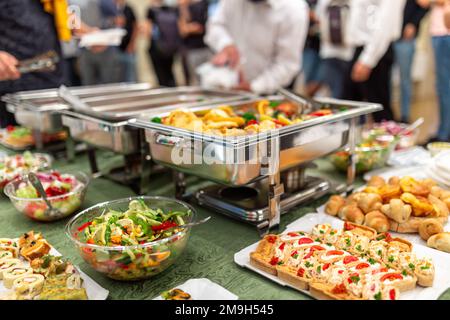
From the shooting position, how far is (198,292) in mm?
914

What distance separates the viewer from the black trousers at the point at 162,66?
488 cm

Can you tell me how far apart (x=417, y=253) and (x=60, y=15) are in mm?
2136

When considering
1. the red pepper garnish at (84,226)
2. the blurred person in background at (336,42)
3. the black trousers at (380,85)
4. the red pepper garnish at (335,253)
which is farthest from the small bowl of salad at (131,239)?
the blurred person in background at (336,42)

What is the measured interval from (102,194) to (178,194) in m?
0.29

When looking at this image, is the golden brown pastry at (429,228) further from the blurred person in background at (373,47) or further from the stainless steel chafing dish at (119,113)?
the blurred person in background at (373,47)

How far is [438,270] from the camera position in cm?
97

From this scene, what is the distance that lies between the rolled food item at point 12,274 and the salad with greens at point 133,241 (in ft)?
0.44

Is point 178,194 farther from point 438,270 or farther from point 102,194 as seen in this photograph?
point 438,270

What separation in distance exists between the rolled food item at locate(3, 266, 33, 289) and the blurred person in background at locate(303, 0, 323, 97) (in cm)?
390

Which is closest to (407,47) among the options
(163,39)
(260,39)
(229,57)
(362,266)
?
(260,39)

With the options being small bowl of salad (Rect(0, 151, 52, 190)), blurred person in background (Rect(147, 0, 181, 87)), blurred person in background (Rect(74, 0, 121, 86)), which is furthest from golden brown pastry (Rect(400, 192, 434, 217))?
blurred person in background (Rect(147, 0, 181, 87))

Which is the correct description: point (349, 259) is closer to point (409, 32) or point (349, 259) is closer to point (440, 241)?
point (440, 241)

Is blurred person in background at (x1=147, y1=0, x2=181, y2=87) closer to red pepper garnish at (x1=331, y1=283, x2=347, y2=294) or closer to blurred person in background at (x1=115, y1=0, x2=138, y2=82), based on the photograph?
blurred person in background at (x1=115, y1=0, x2=138, y2=82)
